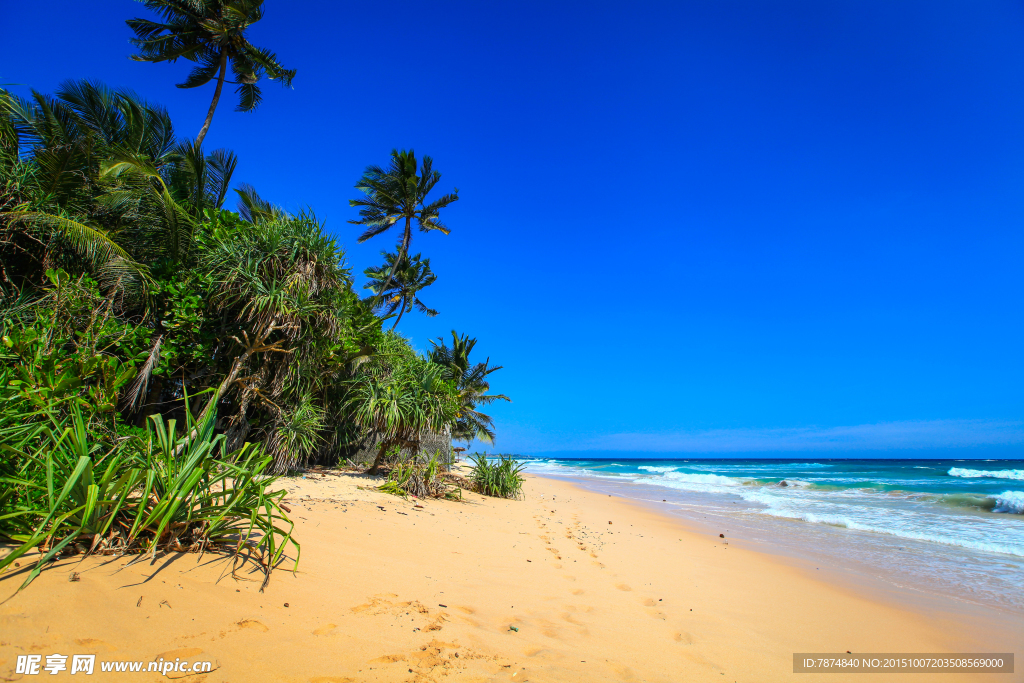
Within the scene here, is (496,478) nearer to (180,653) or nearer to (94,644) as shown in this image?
(180,653)

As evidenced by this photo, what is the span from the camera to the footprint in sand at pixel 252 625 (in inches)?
95.0

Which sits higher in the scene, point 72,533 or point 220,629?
point 72,533

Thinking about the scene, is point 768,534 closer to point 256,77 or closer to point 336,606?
point 336,606

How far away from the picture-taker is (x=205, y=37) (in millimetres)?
13531

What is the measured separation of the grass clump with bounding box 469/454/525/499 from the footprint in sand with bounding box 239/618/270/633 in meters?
8.71

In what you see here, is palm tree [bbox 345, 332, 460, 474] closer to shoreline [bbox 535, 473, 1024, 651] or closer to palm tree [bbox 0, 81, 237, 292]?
palm tree [bbox 0, 81, 237, 292]

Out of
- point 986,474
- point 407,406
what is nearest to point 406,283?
point 407,406

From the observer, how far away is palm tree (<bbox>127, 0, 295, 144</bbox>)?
1287cm

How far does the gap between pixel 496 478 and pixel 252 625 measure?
29.1ft

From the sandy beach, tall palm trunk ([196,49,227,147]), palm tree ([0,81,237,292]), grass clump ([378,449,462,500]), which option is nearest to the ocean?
the sandy beach

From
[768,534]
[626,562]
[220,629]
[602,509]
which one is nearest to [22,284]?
[220,629]

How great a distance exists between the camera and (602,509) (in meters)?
11.1

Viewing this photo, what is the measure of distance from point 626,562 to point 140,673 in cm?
506

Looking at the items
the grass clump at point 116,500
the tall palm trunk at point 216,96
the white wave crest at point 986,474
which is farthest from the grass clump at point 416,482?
the white wave crest at point 986,474
